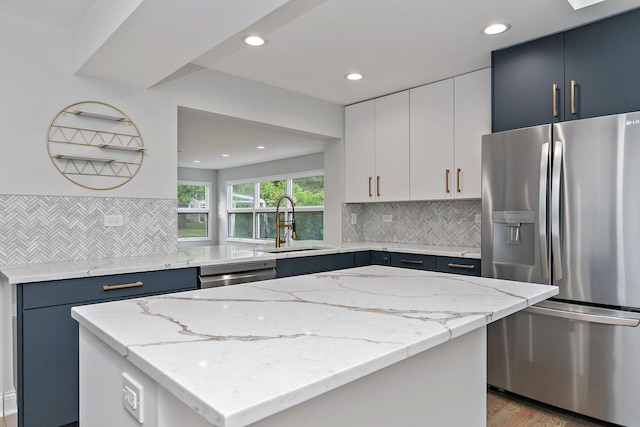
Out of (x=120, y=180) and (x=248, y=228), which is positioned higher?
(x=120, y=180)

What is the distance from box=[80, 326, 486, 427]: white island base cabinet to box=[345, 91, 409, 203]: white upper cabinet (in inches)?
99.2

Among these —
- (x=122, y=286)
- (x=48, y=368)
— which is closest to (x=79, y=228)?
(x=122, y=286)

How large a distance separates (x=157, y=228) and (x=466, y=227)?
2.63m

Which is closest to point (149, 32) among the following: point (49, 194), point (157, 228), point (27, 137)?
point (27, 137)

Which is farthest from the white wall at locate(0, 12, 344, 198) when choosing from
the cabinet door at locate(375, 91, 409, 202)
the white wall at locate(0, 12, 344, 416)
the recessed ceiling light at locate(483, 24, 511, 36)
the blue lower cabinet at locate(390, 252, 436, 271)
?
the recessed ceiling light at locate(483, 24, 511, 36)

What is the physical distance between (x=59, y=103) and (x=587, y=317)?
11.2 feet

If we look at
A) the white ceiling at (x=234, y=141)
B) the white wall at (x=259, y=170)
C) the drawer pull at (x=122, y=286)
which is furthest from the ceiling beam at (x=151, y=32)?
the white wall at (x=259, y=170)

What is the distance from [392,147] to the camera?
382 centimetres

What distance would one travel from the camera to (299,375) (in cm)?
72

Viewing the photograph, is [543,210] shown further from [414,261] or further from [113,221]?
[113,221]

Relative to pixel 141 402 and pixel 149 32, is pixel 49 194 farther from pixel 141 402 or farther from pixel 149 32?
pixel 141 402

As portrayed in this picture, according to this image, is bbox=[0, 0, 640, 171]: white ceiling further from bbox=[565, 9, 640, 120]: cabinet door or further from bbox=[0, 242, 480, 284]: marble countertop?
bbox=[0, 242, 480, 284]: marble countertop

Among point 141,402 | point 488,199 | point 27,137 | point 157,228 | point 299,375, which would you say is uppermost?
point 27,137

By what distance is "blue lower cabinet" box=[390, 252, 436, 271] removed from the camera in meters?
3.22
